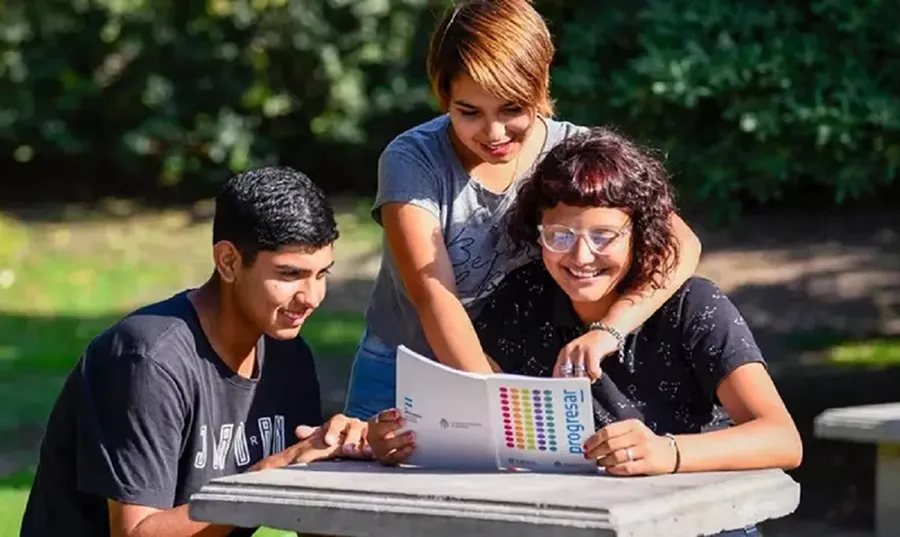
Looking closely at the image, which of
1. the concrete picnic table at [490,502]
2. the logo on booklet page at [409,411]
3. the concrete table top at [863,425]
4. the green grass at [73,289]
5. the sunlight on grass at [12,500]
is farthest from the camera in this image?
the green grass at [73,289]

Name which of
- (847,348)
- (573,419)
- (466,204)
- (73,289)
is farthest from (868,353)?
(573,419)

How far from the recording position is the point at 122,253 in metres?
13.0

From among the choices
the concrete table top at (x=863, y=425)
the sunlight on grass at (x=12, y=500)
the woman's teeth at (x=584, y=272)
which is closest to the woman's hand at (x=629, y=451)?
the woman's teeth at (x=584, y=272)

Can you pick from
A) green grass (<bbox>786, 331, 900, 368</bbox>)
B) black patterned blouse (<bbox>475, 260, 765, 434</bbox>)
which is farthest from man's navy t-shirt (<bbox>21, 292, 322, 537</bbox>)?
green grass (<bbox>786, 331, 900, 368</bbox>)

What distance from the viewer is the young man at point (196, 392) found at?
3168mm

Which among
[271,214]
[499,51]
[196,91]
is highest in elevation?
[196,91]

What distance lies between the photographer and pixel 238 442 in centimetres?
338

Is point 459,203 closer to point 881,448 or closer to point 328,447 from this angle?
point 328,447

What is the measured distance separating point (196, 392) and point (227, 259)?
0.27 metres

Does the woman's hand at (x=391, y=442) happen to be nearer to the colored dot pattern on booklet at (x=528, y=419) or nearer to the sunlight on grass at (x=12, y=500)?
the colored dot pattern on booklet at (x=528, y=419)

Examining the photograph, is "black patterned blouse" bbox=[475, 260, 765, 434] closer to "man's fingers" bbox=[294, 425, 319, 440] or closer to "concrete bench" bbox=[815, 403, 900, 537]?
"man's fingers" bbox=[294, 425, 319, 440]

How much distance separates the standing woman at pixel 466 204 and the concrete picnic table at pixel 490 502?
0.43 meters

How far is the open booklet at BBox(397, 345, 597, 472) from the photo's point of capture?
290cm

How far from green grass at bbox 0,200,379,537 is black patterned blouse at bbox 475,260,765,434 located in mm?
2954
